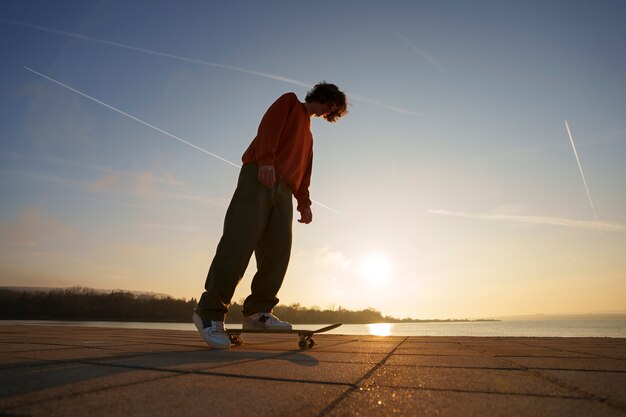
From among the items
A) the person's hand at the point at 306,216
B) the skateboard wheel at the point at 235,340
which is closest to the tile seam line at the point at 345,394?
the skateboard wheel at the point at 235,340

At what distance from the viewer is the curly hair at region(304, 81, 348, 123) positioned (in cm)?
395

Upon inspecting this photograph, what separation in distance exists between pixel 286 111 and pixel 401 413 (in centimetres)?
299

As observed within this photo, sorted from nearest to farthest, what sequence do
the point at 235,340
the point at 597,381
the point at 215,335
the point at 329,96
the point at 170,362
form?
the point at 597,381 < the point at 170,362 < the point at 215,335 < the point at 235,340 < the point at 329,96

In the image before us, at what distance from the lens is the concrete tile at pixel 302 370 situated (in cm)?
168

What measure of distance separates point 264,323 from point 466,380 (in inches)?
84.1

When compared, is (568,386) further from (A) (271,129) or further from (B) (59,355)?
(A) (271,129)

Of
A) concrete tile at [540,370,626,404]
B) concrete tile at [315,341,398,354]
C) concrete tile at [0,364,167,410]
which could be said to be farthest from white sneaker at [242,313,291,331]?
concrete tile at [540,370,626,404]

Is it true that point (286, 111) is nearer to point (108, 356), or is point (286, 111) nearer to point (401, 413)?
point (108, 356)

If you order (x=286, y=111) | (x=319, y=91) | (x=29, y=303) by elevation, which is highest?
(x=319, y=91)

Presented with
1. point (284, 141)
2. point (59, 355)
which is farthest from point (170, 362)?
point (284, 141)

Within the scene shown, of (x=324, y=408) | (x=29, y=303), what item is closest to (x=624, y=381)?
(x=324, y=408)

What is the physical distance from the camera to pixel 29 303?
12394cm

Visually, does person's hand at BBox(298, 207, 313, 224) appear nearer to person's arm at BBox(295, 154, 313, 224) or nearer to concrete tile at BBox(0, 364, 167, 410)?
person's arm at BBox(295, 154, 313, 224)

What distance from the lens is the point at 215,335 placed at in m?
3.07
